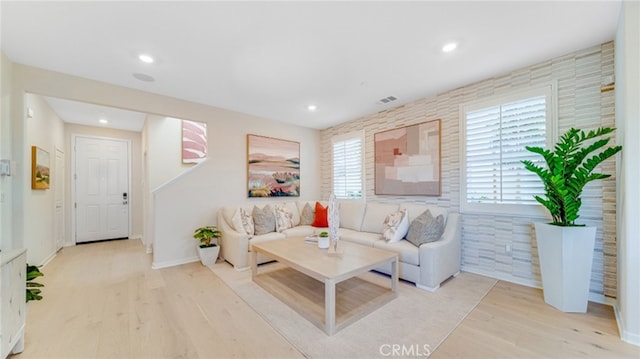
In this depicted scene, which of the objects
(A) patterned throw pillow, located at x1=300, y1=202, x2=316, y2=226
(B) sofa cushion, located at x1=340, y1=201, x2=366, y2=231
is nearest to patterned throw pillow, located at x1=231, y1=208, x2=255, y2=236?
(A) patterned throw pillow, located at x1=300, y1=202, x2=316, y2=226

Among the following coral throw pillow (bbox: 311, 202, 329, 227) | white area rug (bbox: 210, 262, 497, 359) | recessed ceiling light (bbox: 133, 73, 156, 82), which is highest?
recessed ceiling light (bbox: 133, 73, 156, 82)

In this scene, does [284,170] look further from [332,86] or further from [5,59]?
[5,59]

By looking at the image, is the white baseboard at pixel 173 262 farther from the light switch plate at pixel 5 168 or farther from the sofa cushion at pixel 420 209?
the sofa cushion at pixel 420 209

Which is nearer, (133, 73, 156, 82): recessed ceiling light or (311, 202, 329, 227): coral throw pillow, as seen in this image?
(133, 73, 156, 82): recessed ceiling light

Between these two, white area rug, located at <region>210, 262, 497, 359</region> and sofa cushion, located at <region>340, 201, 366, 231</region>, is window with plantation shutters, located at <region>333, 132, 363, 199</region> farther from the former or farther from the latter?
white area rug, located at <region>210, 262, 497, 359</region>

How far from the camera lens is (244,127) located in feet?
14.9

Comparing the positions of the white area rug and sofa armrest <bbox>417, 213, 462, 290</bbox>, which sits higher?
sofa armrest <bbox>417, 213, 462, 290</bbox>

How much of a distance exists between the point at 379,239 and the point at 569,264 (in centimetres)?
190

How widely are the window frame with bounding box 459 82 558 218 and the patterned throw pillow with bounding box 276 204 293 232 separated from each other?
→ 2720mm

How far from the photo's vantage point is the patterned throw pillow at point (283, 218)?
412 cm

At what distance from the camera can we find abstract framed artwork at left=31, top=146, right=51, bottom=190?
11.0ft

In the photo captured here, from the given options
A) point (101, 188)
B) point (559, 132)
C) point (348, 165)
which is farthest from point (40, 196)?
point (559, 132)

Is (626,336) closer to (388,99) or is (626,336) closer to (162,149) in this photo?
(388,99)

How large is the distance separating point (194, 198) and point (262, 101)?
1.95 metres
